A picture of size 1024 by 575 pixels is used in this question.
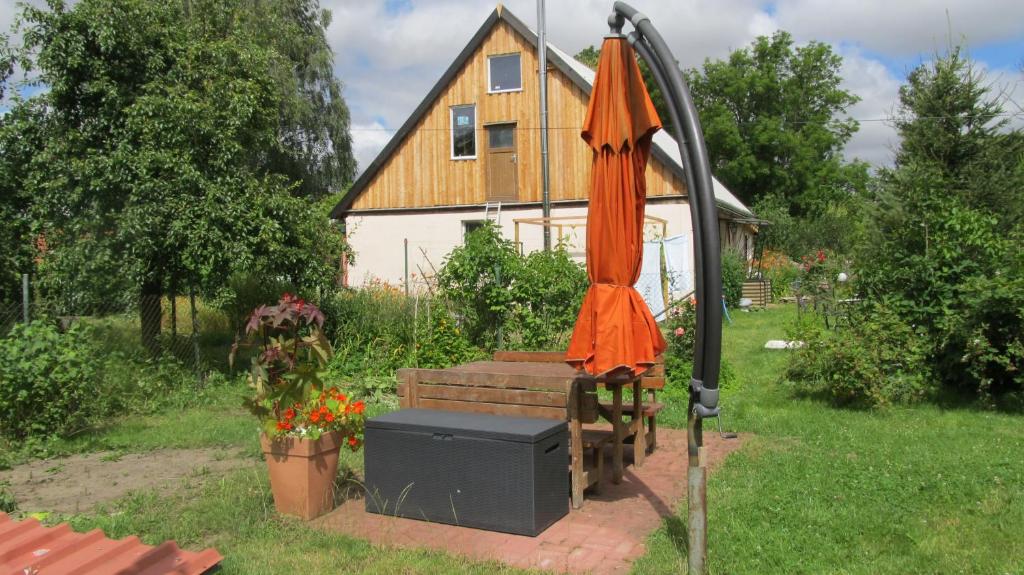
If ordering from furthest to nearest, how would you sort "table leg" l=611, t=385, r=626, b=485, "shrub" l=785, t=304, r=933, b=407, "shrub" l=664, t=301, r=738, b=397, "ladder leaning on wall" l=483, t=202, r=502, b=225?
"ladder leaning on wall" l=483, t=202, r=502, b=225
"shrub" l=664, t=301, r=738, b=397
"shrub" l=785, t=304, r=933, b=407
"table leg" l=611, t=385, r=626, b=485

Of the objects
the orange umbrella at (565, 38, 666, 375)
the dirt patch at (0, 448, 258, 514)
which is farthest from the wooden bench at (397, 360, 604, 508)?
the dirt patch at (0, 448, 258, 514)

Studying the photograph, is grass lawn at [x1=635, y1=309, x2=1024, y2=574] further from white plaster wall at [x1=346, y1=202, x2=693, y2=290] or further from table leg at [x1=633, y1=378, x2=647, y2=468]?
white plaster wall at [x1=346, y1=202, x2=693, y2=290]

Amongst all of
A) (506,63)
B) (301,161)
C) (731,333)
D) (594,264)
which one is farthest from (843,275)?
(301,161)

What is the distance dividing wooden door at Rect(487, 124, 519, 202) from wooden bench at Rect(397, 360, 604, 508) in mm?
16348

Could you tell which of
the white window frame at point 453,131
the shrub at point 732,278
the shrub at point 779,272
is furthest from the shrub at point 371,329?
the shrub at point 779,272

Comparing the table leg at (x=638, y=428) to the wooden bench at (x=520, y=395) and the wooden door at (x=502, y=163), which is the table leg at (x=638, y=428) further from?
the wooden door at (x=502, y=163)

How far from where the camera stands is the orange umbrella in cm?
456

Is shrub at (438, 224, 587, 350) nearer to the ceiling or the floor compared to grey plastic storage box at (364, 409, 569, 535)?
nearer to the ceiling

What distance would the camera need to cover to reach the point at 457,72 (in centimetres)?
2255

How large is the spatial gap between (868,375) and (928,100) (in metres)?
6.56

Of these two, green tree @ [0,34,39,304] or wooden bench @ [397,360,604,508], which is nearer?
wooden bench @ [397,360,604,508]

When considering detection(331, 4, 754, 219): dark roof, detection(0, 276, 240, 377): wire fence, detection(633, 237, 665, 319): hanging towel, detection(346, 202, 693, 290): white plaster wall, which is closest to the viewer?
detection(0, 276, 240, 377): wire fence

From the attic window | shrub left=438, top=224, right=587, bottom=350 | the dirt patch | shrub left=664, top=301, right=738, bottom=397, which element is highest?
the attic window

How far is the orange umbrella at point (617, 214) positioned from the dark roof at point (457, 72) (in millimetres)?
15278
